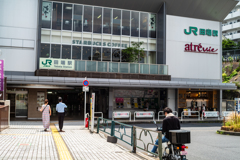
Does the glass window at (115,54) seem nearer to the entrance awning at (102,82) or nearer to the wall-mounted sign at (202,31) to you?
the entrance awning at (102,82)

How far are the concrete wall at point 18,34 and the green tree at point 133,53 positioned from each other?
817 cm

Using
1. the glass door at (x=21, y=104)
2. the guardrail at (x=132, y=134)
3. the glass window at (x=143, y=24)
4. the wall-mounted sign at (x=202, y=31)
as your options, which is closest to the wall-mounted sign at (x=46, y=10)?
the glass door at (x=21, y=104)

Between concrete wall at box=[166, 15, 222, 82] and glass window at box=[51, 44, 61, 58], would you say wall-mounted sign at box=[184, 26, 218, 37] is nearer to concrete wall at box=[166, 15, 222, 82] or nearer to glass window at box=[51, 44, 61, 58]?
concrete wall at box=[166, 15, 222, 82]

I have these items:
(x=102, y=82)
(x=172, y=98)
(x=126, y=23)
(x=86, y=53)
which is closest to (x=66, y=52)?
(x=86, y=53)

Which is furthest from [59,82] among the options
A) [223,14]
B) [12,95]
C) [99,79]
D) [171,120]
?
[223,14]

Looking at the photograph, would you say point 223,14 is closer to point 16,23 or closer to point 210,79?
point 210,79

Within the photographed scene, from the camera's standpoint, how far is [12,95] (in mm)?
22906

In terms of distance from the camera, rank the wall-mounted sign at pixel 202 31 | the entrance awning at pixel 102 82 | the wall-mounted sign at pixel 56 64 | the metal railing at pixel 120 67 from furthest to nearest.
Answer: the wall-mounted sign at pixel 202 31, the metal railing at pixel 120 67, the wall-mounted sign at pixel 56 64, the entrance awning at pixel 102 82

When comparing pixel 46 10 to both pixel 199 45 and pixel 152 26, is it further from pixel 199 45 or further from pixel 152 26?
pixel 199 45

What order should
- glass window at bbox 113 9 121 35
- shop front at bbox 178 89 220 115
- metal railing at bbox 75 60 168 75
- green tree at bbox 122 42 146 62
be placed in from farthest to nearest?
shop front at bbox 178 89 220 115 → glass window at bbox 113 9 121 35 → green tree at bbox 122 42 146 62 → metal railing at bbox 75 60 168 75

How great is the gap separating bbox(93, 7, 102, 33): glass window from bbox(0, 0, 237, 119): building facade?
9cm

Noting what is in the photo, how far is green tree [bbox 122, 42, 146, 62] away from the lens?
24.5 metres

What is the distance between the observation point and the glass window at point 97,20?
2433 cm

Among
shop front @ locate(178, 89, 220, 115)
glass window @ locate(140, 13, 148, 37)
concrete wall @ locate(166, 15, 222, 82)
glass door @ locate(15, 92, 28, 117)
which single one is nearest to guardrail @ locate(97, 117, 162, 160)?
glass door @ locate(15, 92, 28, 117)
